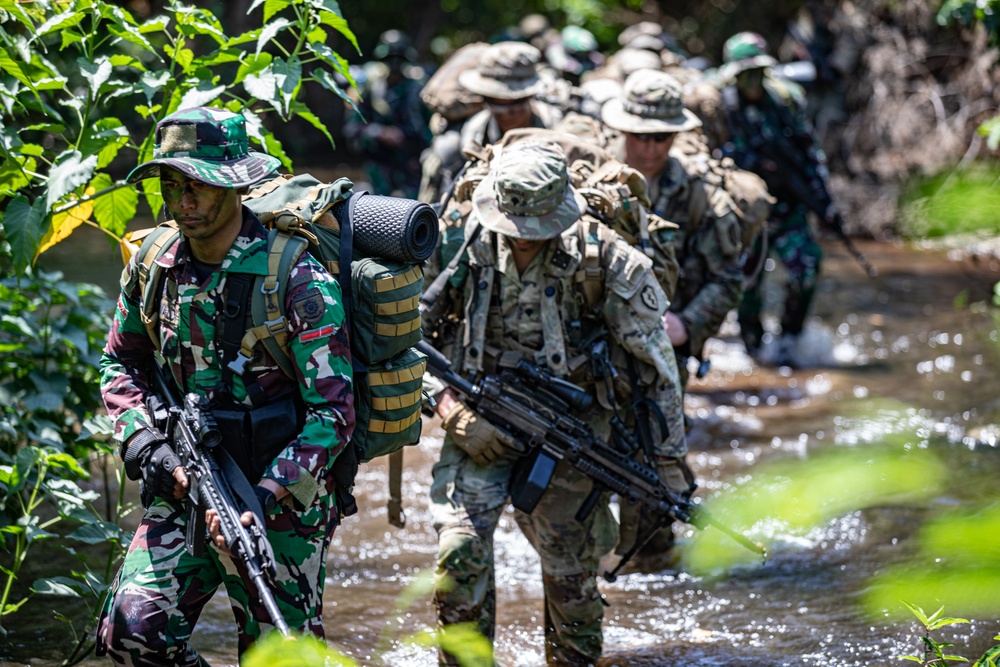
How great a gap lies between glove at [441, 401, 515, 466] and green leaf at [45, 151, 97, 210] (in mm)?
1547

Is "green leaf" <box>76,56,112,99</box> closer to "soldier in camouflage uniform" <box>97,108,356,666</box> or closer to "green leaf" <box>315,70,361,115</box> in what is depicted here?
"green leaf" <box>315,70,361,115</box>

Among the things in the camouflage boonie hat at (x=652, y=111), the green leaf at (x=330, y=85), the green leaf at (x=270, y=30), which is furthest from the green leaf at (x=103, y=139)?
the camouflage boonie hat at (x=652, y=111)

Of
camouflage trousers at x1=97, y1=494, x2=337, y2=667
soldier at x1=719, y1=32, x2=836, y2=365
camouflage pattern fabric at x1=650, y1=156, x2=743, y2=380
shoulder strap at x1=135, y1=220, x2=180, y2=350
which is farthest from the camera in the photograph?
soldier at x1=719, y1=32, x2=836, y2=365

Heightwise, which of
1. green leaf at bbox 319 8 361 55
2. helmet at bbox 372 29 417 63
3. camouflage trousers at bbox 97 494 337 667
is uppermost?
green leaf at bbox 319 8 361 55

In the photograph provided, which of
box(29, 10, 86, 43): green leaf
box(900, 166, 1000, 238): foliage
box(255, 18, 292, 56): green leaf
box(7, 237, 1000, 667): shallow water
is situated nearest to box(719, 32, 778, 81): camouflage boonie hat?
box(7, 237, 1000, 667): shallow water

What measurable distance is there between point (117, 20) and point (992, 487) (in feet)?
16.4

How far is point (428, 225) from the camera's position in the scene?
3.34 m

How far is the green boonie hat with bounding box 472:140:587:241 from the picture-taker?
4.11 metres

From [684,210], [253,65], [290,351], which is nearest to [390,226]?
[290,351]

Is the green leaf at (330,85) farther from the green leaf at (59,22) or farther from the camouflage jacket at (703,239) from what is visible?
the camouflage jacket at (703,239)

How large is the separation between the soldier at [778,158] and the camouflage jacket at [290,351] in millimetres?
5704

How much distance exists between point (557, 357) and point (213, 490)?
1.68 meters

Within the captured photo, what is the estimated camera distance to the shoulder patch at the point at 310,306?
10.0ft

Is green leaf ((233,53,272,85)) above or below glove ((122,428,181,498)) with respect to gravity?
above
